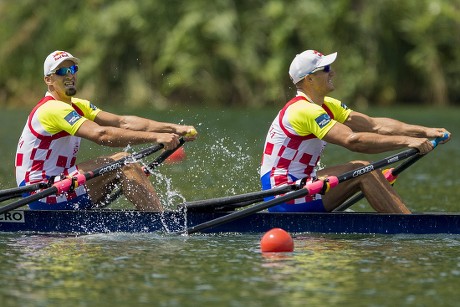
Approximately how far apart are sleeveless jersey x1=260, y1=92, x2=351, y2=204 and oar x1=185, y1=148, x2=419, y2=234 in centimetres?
28

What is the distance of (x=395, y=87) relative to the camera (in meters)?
44.4

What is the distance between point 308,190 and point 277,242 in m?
0.94

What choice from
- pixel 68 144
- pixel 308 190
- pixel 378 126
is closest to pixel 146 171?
pixel 68 144

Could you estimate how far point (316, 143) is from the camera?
41.6 feet

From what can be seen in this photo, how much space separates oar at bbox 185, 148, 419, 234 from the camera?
12109mm

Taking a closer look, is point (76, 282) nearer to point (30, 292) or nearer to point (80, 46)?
point (30, 292)

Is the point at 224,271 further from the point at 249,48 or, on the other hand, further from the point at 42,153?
the point at 249,48

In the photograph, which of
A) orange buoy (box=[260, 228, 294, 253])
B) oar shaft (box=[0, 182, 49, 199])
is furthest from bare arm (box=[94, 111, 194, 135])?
orange buoy (box=[260, 228, 294, 253])

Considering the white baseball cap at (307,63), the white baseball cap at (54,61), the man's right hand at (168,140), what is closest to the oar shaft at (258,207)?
the man's right hand at (168,140)

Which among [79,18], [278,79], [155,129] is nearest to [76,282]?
[155,129]

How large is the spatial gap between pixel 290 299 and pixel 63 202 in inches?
185

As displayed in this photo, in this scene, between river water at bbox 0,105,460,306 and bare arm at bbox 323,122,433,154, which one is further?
bare arm at bbox 323,122,433,154

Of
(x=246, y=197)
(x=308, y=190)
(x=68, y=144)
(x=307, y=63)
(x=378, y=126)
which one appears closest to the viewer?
(x=308, y=190)

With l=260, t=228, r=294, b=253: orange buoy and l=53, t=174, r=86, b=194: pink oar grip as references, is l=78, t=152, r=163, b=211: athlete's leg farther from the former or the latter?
l=260, t=228, r=294, b=253: orange buoy
